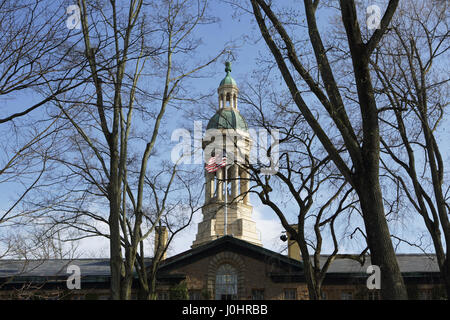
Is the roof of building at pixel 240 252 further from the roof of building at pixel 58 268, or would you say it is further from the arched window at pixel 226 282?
the arched window at pixel 226 282

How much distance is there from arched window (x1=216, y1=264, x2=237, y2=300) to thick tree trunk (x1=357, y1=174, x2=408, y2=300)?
21.8 m

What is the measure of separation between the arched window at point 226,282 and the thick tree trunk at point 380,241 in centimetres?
2177

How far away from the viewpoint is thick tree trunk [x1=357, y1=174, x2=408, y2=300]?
7.39 m

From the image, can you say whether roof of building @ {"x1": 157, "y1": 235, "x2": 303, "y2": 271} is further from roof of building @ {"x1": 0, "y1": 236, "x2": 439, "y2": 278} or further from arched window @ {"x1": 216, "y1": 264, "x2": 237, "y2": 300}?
arched window @ {"x1": 216, "y1": 264, "x2": 237, "y2": 300}

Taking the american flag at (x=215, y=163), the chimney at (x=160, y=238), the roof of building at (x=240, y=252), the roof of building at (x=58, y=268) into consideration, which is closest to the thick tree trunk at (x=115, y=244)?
the american flag at (x=215, y=163)

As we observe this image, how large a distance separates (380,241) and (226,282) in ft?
72.7

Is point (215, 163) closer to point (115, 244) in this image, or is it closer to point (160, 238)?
point (160, 238)

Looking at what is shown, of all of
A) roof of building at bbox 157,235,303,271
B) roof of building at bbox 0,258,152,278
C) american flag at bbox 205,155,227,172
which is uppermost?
american flag at bbox 205,155,227,172

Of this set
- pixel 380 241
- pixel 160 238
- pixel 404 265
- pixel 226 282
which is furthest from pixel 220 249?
pixel 380 241

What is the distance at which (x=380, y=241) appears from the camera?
7520 millimetres

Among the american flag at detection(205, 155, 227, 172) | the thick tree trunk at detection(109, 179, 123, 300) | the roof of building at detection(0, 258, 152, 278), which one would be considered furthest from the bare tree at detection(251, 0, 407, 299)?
the roof of building at detection(0, 258, 152, 278)
